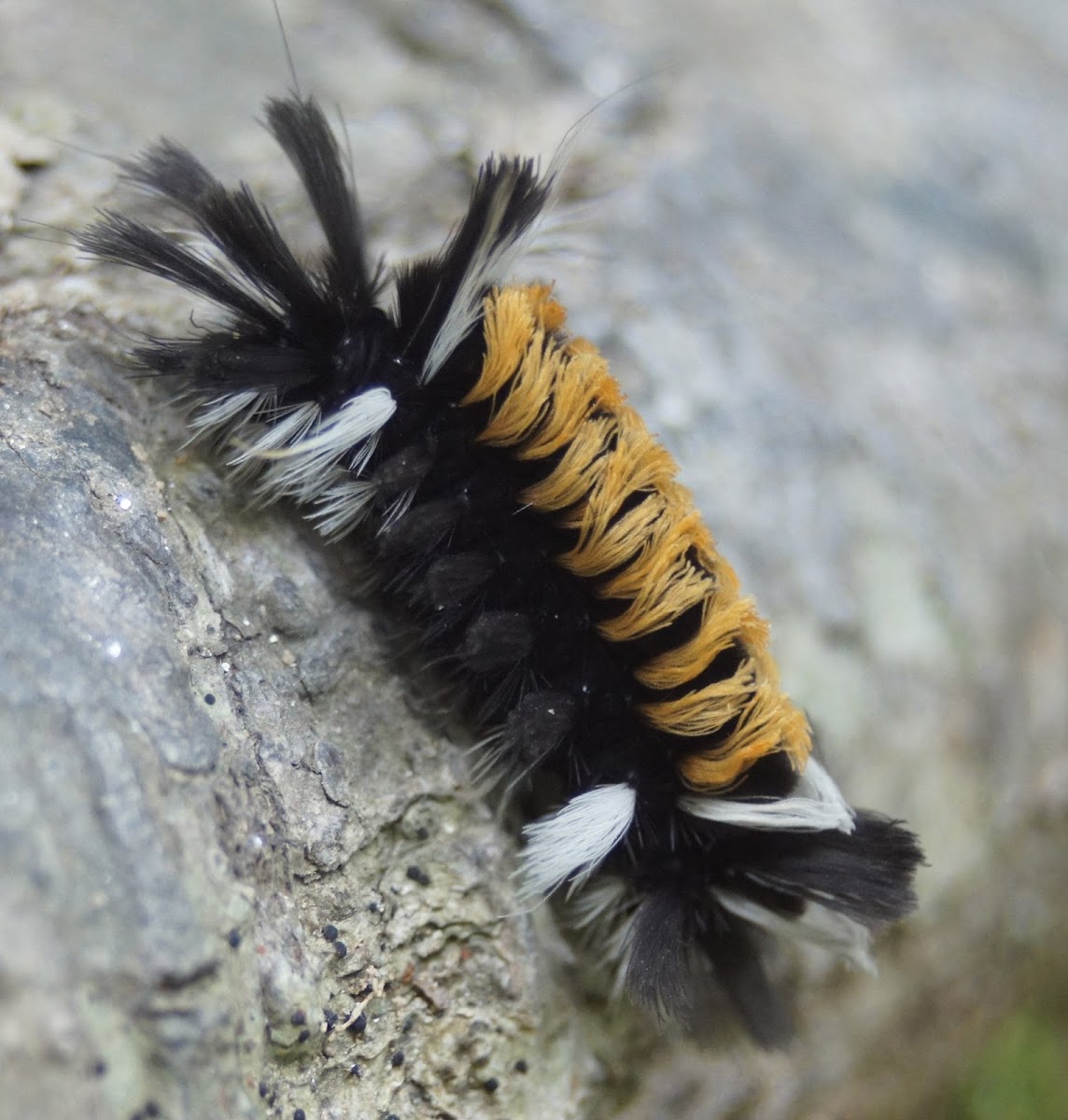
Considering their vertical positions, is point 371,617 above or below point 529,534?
below

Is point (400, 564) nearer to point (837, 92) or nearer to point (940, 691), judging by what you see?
point (940, 691)

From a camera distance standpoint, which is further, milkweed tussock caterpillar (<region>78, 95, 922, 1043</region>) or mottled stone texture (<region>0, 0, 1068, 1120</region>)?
milkweed tussock caterpillar (<region>78, 95, 922, 1043</region>)

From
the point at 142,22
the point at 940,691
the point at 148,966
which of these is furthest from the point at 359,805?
the point at 142,22

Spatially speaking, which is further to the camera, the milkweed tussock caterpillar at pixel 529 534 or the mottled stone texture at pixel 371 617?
the milkweed tussock caterpillar at pixel 529 534
